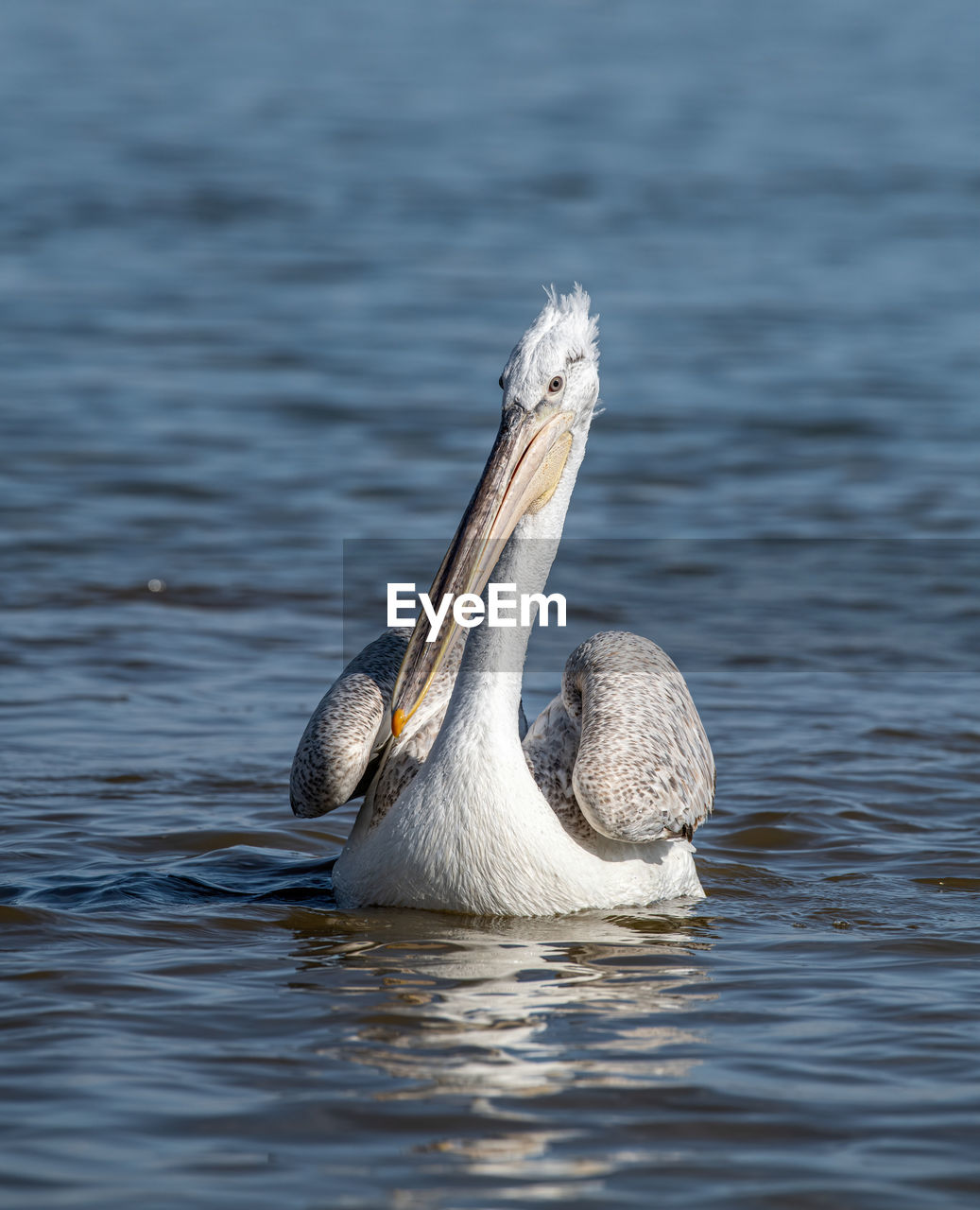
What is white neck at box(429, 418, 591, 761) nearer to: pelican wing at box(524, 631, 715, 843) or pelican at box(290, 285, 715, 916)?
pelican at box(290, 285, 715, 916)

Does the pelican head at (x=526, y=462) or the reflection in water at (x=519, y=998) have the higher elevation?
the pelican head at (x=526, y=462)

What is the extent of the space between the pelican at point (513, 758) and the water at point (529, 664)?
0.14 m

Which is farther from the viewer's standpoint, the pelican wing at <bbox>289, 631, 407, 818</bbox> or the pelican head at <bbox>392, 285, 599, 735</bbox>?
Result: the pelican wing at <bbox>289, 631, 407, 818</bbox>

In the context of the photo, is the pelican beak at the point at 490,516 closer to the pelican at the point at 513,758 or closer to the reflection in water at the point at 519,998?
the pelican at the point at 513,758

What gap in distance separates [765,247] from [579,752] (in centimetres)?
1681

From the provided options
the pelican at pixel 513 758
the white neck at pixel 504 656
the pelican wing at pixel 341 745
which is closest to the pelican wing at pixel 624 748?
the pelican at pixel 513 758

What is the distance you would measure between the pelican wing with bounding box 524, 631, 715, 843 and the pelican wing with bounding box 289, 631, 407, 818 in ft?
1.67

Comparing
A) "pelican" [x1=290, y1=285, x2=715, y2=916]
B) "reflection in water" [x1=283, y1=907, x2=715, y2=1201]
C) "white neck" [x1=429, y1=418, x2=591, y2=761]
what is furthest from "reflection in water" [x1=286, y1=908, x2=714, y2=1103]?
"white neck" [x1=429, y1=418, x2=591, y2=761]

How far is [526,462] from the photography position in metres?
5.39

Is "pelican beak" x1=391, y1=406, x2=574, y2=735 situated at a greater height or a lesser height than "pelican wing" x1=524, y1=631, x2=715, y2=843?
greater

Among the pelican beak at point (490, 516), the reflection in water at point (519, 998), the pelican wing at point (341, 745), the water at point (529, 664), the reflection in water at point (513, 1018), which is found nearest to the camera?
the reflection in water at point (513, 1018)

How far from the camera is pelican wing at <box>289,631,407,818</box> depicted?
17.5ft

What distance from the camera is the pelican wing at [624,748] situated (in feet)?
17.2

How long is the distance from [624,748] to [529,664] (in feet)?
12.0
